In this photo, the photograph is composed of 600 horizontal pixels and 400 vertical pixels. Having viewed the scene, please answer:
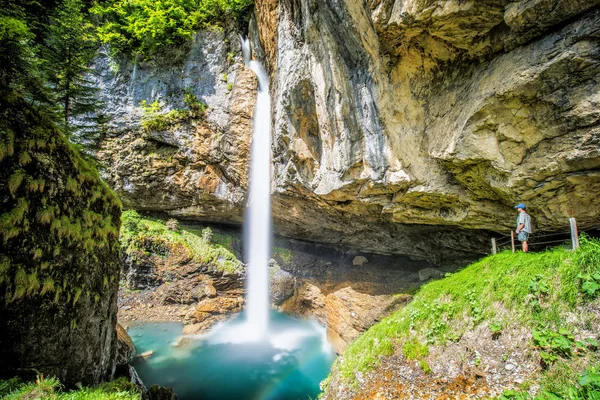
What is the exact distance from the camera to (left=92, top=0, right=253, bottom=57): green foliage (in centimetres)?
1599

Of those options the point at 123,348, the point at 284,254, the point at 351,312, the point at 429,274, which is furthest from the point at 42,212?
the point at 284,254

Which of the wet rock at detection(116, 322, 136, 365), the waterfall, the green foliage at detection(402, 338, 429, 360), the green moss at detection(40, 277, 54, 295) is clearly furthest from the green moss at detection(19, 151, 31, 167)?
the waterfall

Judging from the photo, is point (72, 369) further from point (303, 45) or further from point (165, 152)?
point (165, 152)

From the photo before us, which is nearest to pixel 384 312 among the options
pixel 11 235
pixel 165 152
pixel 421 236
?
pixel 421 236

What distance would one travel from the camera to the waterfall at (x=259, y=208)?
14.9 metres

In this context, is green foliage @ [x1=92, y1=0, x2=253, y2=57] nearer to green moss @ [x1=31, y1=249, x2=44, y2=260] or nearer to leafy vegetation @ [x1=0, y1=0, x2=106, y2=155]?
leafy vegetation @ [x1=0, y1=0, x2=106, y2=155]

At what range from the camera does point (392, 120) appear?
859 centimetres

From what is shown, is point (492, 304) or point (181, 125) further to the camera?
point (181, 125)

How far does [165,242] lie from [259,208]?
594 centimetres

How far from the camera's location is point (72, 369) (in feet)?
17.3

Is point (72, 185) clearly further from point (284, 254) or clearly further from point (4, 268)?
point (284, 254)

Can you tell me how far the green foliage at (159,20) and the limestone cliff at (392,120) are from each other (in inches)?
36.4

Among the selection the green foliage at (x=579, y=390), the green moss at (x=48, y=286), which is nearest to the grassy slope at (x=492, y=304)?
the green foliage at (x=579, y=390)

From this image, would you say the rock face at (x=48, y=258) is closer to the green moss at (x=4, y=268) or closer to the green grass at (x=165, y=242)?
the green moss at (x=4, y=268)
